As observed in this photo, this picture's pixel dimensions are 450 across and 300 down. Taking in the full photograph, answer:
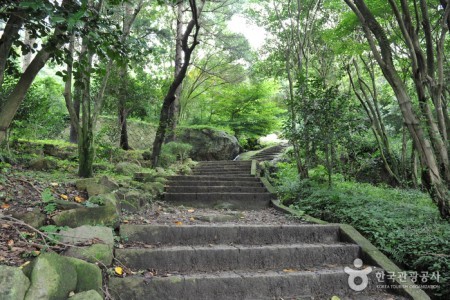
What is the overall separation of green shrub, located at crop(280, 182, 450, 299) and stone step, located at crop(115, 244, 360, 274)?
20.6 inches

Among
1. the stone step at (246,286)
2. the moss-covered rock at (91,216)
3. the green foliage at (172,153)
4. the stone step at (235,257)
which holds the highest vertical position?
the green foliage at (172,153)

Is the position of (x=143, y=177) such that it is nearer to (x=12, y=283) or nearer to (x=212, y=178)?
(x=212, y=178)

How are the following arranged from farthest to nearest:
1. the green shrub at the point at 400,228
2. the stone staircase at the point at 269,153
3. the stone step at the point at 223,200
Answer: the stone staircase at the point at 269,153
the stone step at the point at 223,200
the green shrub at the point at 400,228

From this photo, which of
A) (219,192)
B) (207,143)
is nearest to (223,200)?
(219,192)

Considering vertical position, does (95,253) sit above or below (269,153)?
below

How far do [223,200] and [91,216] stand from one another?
4258 mm

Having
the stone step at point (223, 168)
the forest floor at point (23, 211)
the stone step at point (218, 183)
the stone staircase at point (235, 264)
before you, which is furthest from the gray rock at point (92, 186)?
the stone step at point (223, 168)

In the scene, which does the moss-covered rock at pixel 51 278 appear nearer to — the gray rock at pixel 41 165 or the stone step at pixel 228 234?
the stone step at pixel 228 234

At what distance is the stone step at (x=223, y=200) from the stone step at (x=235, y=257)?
3.41 m

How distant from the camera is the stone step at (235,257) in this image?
124 inches

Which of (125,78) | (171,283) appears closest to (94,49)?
(171,283)

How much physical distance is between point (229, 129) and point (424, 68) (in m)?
12.5

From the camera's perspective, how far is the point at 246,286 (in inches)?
118

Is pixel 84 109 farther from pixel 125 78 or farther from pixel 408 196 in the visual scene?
pixel 408 196
